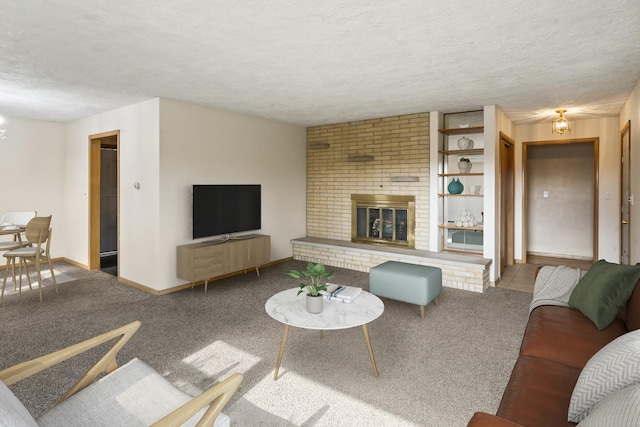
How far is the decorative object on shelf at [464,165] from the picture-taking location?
5.17 metres

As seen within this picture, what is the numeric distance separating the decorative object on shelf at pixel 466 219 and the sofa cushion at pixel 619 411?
166 inches

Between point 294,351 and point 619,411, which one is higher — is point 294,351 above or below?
below

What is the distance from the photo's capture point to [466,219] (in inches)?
204

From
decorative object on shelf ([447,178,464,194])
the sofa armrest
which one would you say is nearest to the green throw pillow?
the sofa armrest

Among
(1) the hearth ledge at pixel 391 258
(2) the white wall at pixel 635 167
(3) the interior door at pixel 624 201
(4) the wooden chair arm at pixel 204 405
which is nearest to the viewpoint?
(4) the wooden chair arm at pixel 204 405

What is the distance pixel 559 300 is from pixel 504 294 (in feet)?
6.30

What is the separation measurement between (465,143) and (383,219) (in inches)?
65.7

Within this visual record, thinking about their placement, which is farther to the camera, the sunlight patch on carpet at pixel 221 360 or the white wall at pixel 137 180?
the white wall at pixel 137 180

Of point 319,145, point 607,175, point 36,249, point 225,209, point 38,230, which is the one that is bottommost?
point 36,249

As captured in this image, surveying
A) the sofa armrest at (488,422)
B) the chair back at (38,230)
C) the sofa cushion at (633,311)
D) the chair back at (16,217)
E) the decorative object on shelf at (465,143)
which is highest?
the decorative object on shelf at (465,143)

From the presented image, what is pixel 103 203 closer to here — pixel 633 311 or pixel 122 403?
pixel 122 403

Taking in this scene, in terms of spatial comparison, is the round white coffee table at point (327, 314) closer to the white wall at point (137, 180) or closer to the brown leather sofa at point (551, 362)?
the brown leather sofa at point (551, 362)

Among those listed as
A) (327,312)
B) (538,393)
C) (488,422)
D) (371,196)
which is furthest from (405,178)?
(488,422)

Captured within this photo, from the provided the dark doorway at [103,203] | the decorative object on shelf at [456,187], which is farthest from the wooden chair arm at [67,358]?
the decorative object on shelf at [456,187]
